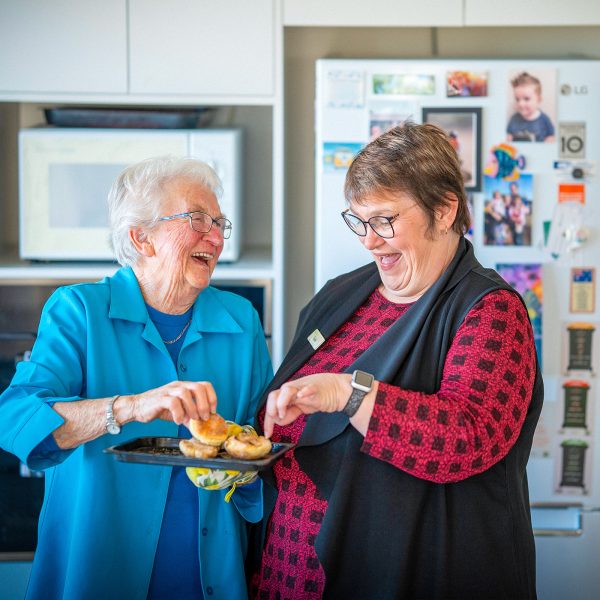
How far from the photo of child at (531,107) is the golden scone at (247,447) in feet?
4.26

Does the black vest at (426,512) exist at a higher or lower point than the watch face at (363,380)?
lower

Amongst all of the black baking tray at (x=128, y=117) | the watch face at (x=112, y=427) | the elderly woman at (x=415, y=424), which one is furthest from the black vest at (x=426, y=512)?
the black baking tray at (x=128, y=117)

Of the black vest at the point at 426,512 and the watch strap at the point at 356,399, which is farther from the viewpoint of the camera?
the black vest at the point at 426,512

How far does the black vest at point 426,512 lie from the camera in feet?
4.69

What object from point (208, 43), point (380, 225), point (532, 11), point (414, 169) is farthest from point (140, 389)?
point (532, 11)

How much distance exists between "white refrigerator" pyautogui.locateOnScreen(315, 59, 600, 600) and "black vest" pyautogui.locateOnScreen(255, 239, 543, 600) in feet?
2.80

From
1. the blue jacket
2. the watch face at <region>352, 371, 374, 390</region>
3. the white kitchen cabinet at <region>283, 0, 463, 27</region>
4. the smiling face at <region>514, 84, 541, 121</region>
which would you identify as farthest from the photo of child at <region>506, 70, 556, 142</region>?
the watch face at <region>352, 371, 374, 390</region>

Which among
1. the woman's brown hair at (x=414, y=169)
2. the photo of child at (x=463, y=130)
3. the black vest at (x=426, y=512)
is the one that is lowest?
the black vest at (x=426, y=512)

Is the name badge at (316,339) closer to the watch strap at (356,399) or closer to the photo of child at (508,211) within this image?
the watch strap at (356,399)

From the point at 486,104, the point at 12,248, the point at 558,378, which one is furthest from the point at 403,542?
the point at 12,248

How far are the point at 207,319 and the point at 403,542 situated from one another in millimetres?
562

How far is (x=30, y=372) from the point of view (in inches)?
57.3

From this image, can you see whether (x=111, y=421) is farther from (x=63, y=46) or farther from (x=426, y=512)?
(x=63, y=46)

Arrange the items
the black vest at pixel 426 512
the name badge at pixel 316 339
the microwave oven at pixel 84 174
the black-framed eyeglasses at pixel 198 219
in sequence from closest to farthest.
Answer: the black vest at pixel 426 512, the black-framed eyeglasses at pixel 198 219, the name badge at pixel 316 339, the microwave oven at pixel 84 174
